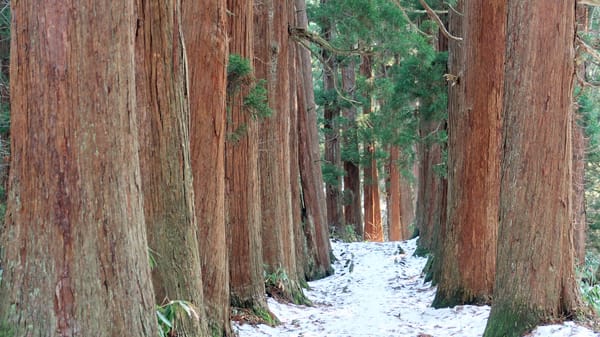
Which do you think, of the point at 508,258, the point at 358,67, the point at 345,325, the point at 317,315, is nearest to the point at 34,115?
the point at 508,258

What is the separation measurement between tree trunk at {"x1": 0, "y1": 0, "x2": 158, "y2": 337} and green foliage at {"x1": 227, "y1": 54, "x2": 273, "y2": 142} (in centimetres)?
389

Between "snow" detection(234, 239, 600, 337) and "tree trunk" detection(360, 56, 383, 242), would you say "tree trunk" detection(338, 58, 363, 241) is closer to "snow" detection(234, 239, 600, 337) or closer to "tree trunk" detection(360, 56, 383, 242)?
"tree trunk" detection(360, 56, 383, 242)

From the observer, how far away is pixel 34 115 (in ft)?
12.2

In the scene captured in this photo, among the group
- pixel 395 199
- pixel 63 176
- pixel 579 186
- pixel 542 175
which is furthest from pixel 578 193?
pixel 395 199

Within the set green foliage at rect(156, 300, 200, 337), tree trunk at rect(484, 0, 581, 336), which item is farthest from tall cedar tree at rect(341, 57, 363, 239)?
green foliage at rect(156, 300, 200, 337)

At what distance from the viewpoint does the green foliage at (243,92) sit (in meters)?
7.81

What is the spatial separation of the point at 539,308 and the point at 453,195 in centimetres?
364

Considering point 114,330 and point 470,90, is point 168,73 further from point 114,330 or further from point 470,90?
point 470,90

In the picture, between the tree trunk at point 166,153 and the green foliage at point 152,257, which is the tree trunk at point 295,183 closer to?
the tree trunk at point 166,153

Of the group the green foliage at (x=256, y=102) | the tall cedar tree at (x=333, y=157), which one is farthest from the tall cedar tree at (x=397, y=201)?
the green foliage at (x=256, y=102)

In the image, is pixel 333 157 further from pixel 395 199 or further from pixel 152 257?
pixel 152 257

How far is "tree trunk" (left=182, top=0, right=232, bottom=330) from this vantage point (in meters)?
6.76

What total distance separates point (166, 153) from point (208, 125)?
1.30 metres

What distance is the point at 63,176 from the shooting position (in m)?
3.73
